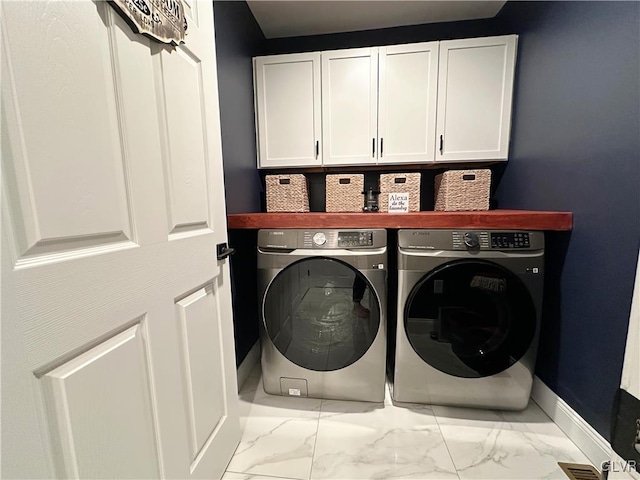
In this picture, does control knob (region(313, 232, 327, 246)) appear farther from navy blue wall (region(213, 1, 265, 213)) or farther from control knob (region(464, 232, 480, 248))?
control knob (region(464, 232, 480, 248))

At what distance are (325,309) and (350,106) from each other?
4.50 feet

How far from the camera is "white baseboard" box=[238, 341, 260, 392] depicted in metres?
1.59

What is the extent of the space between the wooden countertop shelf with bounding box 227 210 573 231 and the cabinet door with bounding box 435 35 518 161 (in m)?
0.72

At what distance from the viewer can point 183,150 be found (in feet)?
2.57

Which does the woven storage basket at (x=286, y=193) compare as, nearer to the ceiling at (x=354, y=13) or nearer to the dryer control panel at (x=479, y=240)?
the dryer control panel at (x=479, y=240)

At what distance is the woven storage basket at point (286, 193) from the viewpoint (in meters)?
1.81

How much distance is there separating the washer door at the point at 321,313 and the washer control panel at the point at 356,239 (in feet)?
0.34

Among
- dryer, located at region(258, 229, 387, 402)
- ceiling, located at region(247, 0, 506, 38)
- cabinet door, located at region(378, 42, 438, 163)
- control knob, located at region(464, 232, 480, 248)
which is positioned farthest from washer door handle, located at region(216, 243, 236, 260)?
ceiling, located at region(247, 0, 506, 38)

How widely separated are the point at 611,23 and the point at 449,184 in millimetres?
868

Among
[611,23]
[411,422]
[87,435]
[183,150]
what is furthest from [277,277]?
[611,23]

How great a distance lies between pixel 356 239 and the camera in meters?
1.28

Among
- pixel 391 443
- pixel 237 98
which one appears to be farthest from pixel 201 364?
pixel 237 98

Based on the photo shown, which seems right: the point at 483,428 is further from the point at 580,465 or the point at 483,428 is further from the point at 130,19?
the point at 130,19

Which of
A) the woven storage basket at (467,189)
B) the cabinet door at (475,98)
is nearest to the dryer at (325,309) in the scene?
the woven storage basket at (467,189)
